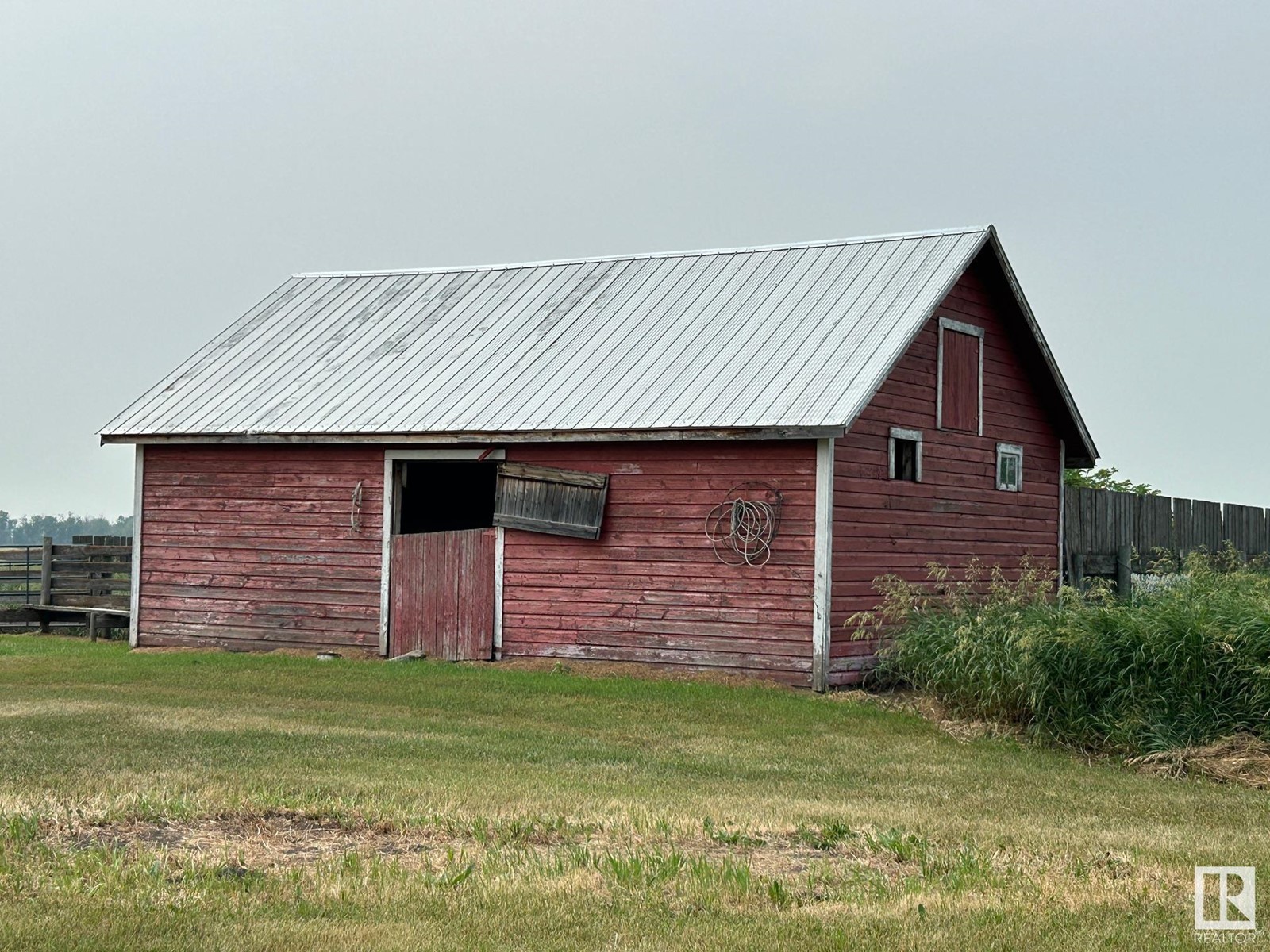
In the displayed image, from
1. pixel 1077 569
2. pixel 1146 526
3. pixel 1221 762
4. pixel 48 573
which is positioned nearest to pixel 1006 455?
pixel 1077 569

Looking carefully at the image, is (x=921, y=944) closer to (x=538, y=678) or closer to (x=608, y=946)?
(x=608, y=946)

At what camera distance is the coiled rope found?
1877cm

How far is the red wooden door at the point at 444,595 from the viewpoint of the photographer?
2089 centimetres

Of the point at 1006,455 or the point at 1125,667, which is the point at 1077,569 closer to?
the point at 1006,455

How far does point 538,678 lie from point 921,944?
12254 millimetres

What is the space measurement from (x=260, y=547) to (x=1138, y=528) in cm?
1478

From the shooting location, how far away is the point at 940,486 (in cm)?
2112

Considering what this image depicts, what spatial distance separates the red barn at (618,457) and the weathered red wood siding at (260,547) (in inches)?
1.6

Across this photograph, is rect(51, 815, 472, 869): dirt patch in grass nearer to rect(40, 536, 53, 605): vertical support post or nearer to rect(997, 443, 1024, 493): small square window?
rect(997, 443, 1024, 493): small square window

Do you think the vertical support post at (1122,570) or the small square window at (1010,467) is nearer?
the small square window at (1010,467)

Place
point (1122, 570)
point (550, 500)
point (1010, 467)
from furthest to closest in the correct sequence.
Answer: point (1122, 570), point (1010, 467), point (550, 500)

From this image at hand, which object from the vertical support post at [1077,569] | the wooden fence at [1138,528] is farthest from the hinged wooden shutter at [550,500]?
the vertical support post at [1077,569]

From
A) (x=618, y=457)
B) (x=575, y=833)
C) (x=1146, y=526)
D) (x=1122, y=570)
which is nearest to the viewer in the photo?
(x=575, y=833)

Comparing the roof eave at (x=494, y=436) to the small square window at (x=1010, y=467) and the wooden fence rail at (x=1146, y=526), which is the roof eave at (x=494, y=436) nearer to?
the small square window at (x=1010, y=467)
